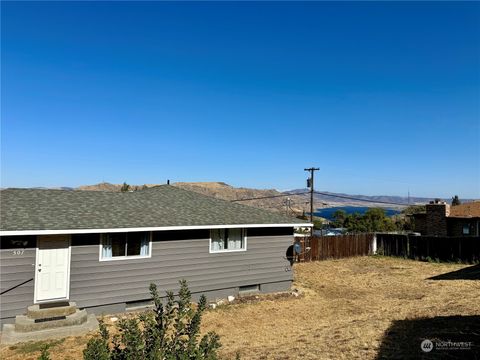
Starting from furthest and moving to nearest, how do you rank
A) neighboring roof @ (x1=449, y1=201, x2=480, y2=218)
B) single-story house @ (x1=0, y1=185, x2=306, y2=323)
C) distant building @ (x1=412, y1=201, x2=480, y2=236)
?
1. neighboring roof @ (x1=449, y1=201, x2=480, y2=218)
2. distant building @ (x1=412, y1=201, x2=480, y2=236)
3. single-story house @ (x1=0, y1=185, x2=306, y2=323)

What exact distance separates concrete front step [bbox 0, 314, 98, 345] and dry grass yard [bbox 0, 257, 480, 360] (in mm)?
364

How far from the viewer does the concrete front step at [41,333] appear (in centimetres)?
964

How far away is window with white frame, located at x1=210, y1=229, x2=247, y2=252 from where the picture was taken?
14.6 meters

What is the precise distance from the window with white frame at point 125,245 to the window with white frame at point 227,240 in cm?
265

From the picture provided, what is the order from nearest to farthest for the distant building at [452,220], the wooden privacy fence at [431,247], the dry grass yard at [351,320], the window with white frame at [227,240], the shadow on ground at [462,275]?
the dry grass yard at [351,320] → the window with white frame at [227,240] → the shadow on ground at [462,275] → the wooden privacy fence at [431,247] → the distant building at [452,220]

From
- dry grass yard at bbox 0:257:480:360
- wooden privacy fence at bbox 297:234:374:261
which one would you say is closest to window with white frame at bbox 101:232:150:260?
dry grass yard at bbox 0:257:480:360

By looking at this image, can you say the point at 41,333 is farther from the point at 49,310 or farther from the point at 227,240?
the point at 227,240

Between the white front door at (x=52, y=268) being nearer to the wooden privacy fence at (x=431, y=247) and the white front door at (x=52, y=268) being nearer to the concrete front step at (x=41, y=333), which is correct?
the concrete front step at (x=41, y=333)

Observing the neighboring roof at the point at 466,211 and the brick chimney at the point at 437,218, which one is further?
the brick chimney at the point at 437,218

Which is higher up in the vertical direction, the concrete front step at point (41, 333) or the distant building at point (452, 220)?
the distant building at point (452, 220)

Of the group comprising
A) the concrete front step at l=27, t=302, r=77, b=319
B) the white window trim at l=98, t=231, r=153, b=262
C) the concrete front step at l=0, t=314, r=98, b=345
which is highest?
the white window trim at l=98, t=231, r=153, b=262

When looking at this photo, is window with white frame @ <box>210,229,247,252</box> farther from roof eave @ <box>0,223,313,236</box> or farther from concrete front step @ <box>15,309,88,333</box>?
concrete front step @ <box>15,309,88,333</box>

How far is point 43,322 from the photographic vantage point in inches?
402

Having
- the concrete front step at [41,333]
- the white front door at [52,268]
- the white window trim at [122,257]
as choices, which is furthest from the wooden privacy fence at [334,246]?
the concrete front step at [41,333]
